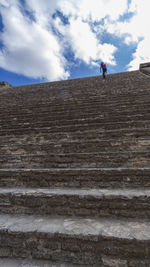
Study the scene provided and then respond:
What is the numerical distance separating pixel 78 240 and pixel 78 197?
1.39ft

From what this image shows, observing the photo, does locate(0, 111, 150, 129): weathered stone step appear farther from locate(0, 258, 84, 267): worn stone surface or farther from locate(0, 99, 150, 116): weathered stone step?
locate(0, 258, 84, 267): worn stone surface

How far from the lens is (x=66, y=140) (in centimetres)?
308

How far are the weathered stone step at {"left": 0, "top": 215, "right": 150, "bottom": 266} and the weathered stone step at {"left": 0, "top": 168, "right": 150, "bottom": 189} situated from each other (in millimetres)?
471

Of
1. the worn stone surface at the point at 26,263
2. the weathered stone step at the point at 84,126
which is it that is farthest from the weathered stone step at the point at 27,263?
the weathered stone step at the point at 84,126

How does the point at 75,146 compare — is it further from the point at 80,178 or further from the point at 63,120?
the point at 63,120

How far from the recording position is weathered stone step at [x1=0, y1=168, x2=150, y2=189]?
1.83m

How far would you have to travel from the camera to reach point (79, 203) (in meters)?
1.63

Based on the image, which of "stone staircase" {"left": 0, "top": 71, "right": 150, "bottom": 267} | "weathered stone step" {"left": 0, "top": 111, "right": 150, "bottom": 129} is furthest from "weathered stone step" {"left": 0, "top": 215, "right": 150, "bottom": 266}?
"weathered stone step" {"left": 0, "top": 111, "right": 150, "bottom": 129}

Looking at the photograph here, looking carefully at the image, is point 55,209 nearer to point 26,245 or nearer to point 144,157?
point 26,245

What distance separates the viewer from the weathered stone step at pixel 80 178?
1.83 meters

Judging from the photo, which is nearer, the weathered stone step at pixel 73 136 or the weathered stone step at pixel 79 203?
the weathered stone step at pixel 79 203

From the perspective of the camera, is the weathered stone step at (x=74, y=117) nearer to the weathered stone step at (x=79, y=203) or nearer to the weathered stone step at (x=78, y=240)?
the weathered stone step at (x=79, y=203)

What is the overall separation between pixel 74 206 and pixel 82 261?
0.49m

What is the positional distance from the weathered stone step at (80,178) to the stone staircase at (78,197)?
13 mm
